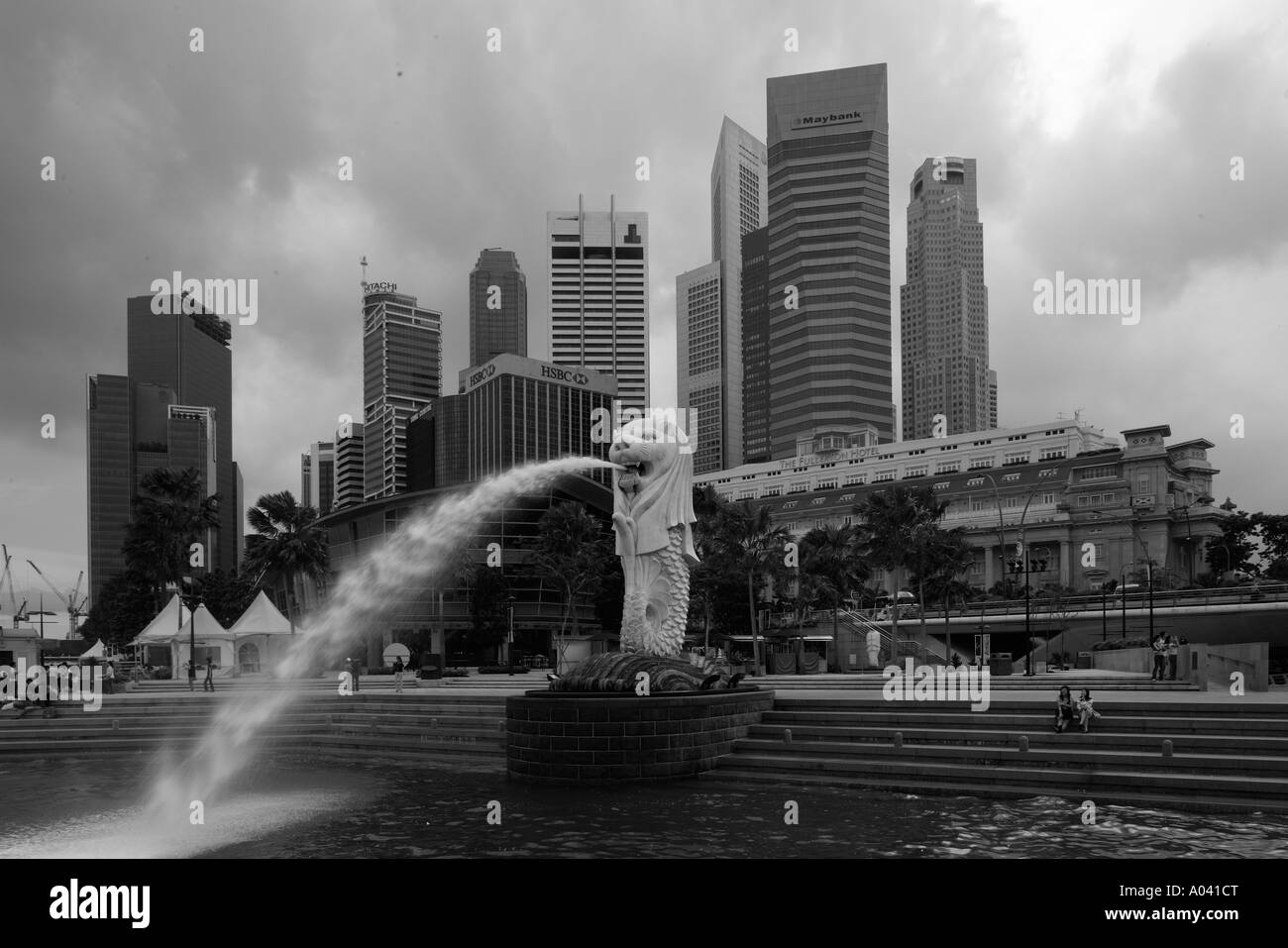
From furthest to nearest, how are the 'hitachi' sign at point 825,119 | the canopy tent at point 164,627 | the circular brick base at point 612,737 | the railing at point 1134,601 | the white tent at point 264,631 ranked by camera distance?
the 'hitachi' sign at point 825,119
the railing at point 1134,601
the white tent at point 264,631
the canopy tent at point 164,627
the circular brick base at point 612,737

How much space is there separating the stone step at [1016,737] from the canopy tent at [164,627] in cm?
3401

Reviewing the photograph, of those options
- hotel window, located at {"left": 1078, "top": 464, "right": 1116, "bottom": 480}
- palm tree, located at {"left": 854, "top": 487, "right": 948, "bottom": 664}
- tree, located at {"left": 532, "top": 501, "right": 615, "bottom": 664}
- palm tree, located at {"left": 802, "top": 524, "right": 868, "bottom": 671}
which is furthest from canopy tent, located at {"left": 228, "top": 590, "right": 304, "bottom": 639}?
hotel window, located at {"left": 1078, "top": 464, "right": 1116, "bottom": 480}

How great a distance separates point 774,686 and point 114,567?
157 m

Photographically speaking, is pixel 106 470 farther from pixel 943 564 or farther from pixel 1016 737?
pixel 1016 737

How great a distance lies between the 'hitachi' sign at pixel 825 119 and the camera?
188 metres

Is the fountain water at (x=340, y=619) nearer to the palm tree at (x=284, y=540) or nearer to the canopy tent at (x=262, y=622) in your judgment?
the canopy tent at (x=262, y=622)

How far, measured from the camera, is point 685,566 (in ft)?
72.8

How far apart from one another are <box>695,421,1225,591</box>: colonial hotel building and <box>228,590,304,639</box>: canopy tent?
56565 mm

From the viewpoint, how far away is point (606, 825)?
15008 millimetres

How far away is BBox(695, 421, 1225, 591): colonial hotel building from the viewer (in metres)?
100

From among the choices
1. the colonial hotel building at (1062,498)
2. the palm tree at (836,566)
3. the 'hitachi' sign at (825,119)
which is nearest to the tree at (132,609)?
the palm tree at (836,566)
